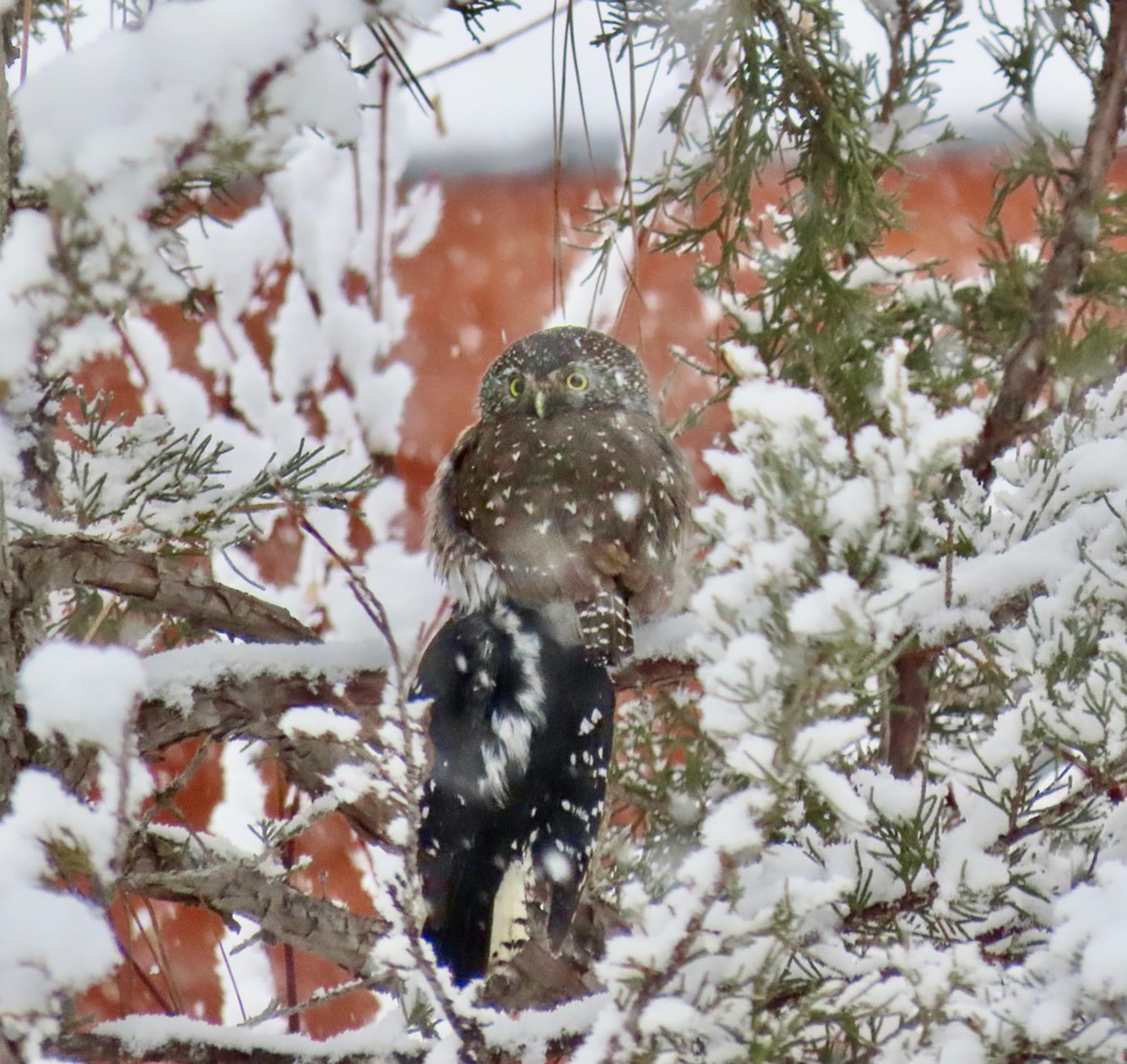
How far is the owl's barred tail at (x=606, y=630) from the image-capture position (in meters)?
1.28

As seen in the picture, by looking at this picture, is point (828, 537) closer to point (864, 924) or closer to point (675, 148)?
point (864, 924)

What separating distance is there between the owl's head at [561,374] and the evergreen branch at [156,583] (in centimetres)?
57

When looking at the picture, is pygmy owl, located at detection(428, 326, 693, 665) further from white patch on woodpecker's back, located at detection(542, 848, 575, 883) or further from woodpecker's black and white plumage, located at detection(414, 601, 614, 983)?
white patch on woodpecker's back, located at detection(542, 848, 575, 883)

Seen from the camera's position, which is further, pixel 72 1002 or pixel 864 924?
pixel 864 924

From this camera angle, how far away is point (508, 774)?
1238mm

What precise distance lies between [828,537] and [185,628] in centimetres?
90

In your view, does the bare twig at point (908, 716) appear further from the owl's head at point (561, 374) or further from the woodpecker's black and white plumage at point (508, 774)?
the owl's head at point (561, 374)

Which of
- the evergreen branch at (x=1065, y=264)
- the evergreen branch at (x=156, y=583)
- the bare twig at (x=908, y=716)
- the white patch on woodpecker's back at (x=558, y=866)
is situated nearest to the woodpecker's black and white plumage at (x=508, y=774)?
the white patch on woodpecker's back at (x=558, y=866)

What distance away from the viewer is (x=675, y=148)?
1118mm

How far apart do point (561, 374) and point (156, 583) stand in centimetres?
77

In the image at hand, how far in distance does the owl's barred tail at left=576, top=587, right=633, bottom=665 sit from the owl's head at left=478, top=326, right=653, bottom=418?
453 millimetres

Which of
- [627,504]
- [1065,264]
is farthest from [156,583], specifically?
[1065,264]

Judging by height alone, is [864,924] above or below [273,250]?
below

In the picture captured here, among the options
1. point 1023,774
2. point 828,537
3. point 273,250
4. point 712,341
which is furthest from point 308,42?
point 273,250
